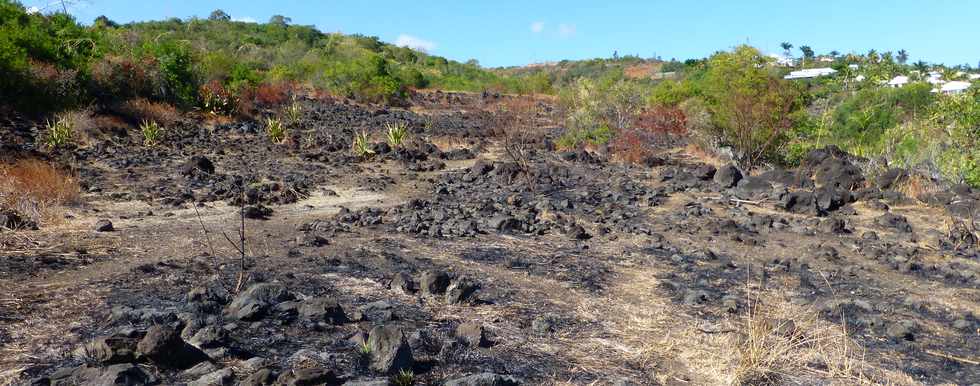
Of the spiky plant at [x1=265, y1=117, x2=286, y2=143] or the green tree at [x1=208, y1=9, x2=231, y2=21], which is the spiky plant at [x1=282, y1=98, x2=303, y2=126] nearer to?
the spiky plant at [x1=265, y1=117, x2=286, y2=143]

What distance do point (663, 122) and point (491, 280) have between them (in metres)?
12.6

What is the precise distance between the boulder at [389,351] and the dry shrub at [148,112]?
14.2 meters

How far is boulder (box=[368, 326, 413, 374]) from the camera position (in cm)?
388

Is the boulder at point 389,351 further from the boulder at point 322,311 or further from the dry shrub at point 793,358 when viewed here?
the dry shrub at point 793,358

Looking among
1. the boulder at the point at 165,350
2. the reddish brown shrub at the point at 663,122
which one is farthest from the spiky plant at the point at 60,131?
the reddish brown shrub at the point at 663,122

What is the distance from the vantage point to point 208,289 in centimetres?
506

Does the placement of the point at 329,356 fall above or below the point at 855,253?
above

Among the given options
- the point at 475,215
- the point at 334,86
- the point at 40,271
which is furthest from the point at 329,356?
the point at 334,86

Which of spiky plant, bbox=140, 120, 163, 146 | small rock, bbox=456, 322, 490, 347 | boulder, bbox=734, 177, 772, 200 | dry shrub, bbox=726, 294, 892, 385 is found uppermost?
spiky plant, bbox=140, 120, 163, 146

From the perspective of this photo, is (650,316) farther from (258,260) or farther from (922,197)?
(922,197)

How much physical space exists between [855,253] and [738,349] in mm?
4311

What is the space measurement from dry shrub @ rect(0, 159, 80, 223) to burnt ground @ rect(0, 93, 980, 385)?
0.27 metres

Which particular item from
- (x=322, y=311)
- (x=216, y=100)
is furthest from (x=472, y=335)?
(x=216, y=100)

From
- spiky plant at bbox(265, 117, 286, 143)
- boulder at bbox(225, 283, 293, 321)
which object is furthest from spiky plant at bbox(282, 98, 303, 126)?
boulder at bbox(225, 283, 293, 321)
